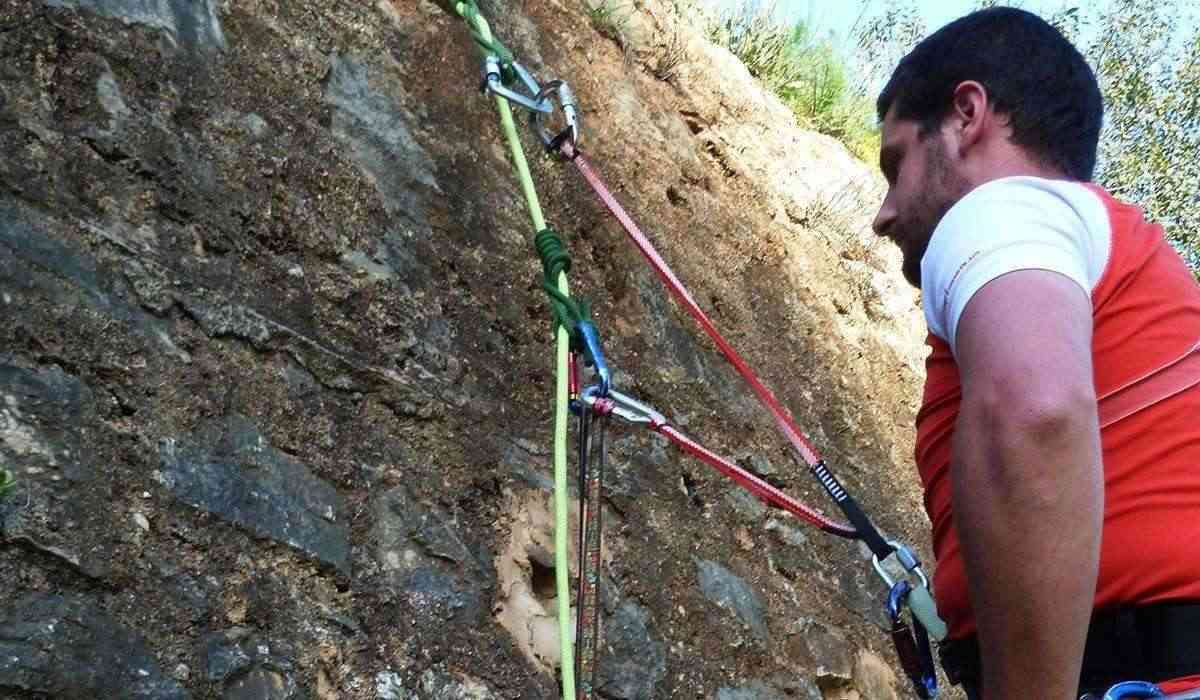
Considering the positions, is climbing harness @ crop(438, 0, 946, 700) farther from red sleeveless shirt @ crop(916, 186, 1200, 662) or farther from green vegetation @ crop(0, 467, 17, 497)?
green vegetation @ crop(0, 467, 17, 497)

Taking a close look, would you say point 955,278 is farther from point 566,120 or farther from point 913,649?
point 566,120

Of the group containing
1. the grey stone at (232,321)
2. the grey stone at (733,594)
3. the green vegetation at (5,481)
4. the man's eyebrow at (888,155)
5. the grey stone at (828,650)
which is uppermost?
the man's eyebrow at (888,155)

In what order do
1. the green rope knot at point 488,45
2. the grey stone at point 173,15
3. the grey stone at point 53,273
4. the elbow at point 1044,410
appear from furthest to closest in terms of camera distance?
the green rope knot at point 488,45 < the grey stone at point 173,15 < the grey stone at point 53,273 < the elbow at point 1044,410

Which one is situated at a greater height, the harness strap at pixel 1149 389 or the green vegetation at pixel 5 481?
the harness strap at pixel 1149 389

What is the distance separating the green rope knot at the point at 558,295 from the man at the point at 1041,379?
0.58 m

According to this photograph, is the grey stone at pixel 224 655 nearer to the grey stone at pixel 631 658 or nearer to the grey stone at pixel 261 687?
the grey stone at pixel 261 687

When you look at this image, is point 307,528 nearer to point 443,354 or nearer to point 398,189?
point 443,354

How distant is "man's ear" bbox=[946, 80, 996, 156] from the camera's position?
1.97 meters

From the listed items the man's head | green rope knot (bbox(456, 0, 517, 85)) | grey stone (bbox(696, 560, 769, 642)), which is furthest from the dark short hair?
grey stone (bbox(696, 560, 769, 642))

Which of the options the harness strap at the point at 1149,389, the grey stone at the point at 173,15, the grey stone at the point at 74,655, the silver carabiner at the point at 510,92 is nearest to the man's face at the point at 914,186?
the harness strap at the point at 1149,389

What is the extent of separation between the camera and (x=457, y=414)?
2.97m

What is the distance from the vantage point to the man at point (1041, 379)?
1.51 meters

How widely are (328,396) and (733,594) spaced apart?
4.02 feet

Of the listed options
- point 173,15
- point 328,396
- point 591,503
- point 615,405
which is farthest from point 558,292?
point 173,15
